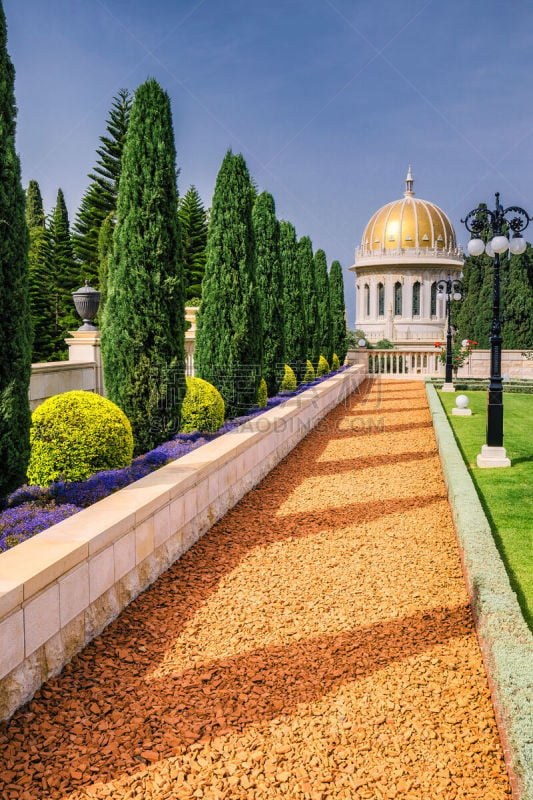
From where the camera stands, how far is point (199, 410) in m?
8.99

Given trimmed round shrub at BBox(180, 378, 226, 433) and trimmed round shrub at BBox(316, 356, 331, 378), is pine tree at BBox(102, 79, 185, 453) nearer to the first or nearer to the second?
trimmed round shrub at BBox(180, 378, 226, 433)

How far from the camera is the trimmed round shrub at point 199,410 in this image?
29.5 ft

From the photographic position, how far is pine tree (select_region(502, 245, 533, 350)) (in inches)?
1708

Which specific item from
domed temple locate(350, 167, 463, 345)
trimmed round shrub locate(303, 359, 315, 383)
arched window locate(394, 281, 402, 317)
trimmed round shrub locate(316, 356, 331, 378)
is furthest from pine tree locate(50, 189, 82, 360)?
arched window locate(394, 281, 402, 317)

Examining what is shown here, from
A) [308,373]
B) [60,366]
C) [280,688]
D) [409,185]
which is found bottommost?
[280,688]

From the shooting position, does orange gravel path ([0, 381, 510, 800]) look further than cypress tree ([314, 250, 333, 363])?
No

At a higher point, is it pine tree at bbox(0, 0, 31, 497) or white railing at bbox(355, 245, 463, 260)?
white railing at bbox(355, 245, 463, 260)

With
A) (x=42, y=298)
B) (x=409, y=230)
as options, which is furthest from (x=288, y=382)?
(x=409, y=230)

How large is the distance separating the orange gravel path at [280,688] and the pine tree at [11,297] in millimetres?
1590

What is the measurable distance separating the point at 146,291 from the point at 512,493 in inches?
201

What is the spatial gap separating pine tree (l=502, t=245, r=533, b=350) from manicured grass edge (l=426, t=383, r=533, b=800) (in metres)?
41.1

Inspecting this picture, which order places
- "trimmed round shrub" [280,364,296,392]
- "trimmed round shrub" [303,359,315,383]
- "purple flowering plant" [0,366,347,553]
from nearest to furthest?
"purple flowering plant" [0,366,347,553]
"trimmed round shrub" [280,364,296,392]
"trimmed round shrub" [303,359,315,383]

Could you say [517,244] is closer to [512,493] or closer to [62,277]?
[512,493]

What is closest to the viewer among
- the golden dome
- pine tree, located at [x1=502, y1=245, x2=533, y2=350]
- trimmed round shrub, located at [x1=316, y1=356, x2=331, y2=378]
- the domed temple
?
trimmed round shrub, located at [x1=316, y1=356, x2=331, y2=378]
